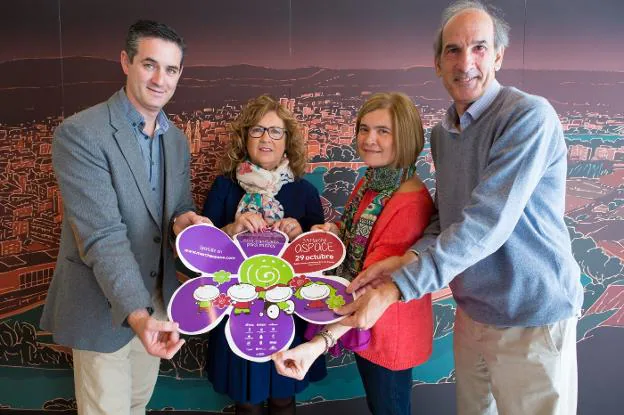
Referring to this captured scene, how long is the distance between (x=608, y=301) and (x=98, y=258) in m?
2.67

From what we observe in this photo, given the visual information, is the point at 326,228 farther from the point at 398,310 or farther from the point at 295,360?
the point at 295,360

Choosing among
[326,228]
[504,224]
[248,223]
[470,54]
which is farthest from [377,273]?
[470,54]

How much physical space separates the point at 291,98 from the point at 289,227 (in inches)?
30.6

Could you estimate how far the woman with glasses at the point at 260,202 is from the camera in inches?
72.7

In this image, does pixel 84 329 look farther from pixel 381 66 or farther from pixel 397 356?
pixel 381 66

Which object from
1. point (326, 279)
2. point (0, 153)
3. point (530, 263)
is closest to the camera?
point (530, 263)

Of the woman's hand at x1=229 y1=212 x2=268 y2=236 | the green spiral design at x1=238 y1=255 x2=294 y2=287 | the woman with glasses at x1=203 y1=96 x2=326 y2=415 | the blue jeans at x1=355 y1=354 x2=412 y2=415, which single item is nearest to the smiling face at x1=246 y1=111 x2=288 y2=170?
the woman with glasses at x1=203 y1=96 x2=326 y2=415

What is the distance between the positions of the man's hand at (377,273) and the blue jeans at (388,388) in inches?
14.5

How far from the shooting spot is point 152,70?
1685 millimetres

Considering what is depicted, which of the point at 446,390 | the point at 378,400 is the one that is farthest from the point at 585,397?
the point at 378,400

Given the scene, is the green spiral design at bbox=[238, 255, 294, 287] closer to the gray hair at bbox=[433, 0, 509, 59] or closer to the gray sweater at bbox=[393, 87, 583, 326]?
the gray sweater at bbox=[393, 87, 583, 326]

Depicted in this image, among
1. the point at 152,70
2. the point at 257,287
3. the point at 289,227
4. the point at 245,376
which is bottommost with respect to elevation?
the point at 245,376

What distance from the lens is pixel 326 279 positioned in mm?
1595

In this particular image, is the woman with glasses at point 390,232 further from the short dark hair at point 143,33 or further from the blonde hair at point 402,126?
the short dark hair at point 143,33
